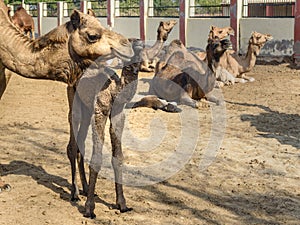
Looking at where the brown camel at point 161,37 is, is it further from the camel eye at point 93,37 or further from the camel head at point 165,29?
the camel eye at point 93,37

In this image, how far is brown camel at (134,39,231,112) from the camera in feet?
32.3

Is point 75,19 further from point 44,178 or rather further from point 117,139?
point 44,178

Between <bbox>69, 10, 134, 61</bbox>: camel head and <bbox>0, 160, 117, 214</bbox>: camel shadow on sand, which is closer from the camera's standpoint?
<bbox>69, 10, 134, 61</bbox>: camel head

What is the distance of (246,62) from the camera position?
13047 millimetres

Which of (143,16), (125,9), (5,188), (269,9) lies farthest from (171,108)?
(125,9)

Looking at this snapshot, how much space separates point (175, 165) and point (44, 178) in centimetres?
147

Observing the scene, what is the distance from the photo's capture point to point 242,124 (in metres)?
8.58

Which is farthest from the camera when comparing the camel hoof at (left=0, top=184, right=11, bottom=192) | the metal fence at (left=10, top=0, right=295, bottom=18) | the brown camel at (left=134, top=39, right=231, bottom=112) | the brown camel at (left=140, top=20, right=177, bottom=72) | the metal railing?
the metal railing

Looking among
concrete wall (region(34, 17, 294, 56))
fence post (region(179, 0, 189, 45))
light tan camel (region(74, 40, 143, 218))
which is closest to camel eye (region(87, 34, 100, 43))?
light tan camel (region(74, 40, 143, 218))

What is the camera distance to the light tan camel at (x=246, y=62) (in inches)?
506

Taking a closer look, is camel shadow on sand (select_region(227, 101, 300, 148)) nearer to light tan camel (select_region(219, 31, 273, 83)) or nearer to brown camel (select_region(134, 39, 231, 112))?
brown camel (select_region(134, 39, 231, 112))

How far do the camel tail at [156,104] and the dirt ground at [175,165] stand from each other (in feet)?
0.51

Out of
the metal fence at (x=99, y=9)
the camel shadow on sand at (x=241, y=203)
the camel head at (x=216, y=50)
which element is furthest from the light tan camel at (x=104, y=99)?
the metal fence at (x=99, y=9)

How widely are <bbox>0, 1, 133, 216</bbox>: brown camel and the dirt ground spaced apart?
1.32 meters
